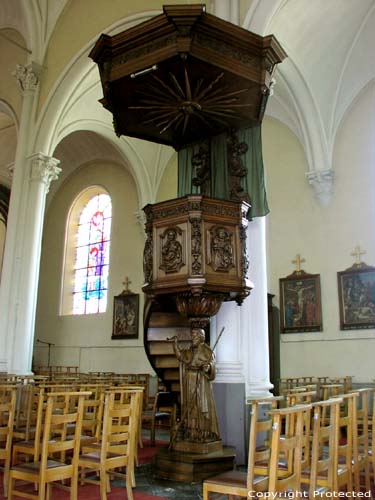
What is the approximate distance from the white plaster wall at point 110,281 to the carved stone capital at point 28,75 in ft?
12.9

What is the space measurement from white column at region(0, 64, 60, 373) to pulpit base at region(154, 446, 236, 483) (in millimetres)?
4785

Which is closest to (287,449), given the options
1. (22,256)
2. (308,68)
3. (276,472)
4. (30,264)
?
(276,472)

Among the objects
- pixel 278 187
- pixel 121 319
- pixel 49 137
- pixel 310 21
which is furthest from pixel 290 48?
pixel 121 319

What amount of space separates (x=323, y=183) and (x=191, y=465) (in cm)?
684

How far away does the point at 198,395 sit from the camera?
456 centimetres

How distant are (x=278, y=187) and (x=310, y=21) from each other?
332 centimetres

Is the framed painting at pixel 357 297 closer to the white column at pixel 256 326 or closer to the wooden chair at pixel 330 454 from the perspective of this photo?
the white column at pixel 256 326

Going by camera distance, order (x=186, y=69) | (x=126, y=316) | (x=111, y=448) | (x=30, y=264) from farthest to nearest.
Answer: (x=126, y=316), (x=30, y=264), (x=186, y=69), (x=111, y=448)

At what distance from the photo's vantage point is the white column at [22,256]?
8516 millimetres

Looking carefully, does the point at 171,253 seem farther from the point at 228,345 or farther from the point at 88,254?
the point at 88,254

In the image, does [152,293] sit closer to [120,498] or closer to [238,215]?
[238,215]

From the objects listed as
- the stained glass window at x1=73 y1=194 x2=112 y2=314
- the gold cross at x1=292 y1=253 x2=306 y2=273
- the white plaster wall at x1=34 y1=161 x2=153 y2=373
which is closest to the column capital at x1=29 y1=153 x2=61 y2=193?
the white plaster wall at x1=34 y1=161 x2=153 y2=373

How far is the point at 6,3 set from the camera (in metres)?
10.2

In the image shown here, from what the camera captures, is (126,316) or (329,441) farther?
(126,316)
